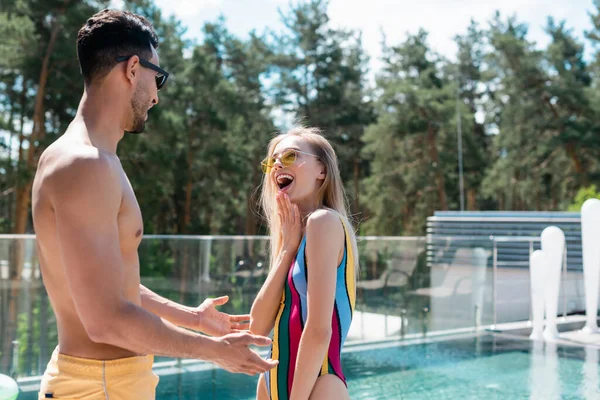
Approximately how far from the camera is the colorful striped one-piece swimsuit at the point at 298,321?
2.17m

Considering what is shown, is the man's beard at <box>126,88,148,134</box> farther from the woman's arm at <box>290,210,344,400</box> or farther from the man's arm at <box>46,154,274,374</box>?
the woman's arm at <box>290,210,344,400</box>

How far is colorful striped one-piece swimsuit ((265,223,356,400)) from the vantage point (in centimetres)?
217

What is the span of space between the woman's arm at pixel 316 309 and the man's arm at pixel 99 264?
19.1 inches

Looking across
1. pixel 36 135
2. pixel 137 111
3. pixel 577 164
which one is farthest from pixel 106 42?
pixel 577 164

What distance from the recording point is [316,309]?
2051 mm

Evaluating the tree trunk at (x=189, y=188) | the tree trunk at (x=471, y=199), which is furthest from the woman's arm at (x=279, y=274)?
the tree trunk at (x=471, y=199)

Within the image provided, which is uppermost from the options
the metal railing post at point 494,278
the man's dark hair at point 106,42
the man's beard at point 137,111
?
the man's dark hair at point 106,42

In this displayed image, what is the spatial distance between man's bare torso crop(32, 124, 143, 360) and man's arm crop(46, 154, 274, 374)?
1.7 inches

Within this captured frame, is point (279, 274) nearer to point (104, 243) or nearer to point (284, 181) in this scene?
point (284, 181)

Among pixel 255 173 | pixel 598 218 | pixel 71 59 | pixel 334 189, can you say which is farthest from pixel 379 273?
pixel 255 173

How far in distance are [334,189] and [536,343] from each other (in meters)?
7.40

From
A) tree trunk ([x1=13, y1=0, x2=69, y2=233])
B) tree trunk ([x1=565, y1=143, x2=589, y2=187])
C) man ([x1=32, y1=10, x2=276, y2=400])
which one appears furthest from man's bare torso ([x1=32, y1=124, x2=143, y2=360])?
tree trunk ([x1=565, y1=143, x2=589, y2=187])

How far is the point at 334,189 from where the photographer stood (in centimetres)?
240

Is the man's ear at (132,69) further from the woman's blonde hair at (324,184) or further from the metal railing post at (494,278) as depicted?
the metal railing post at (494,278)
